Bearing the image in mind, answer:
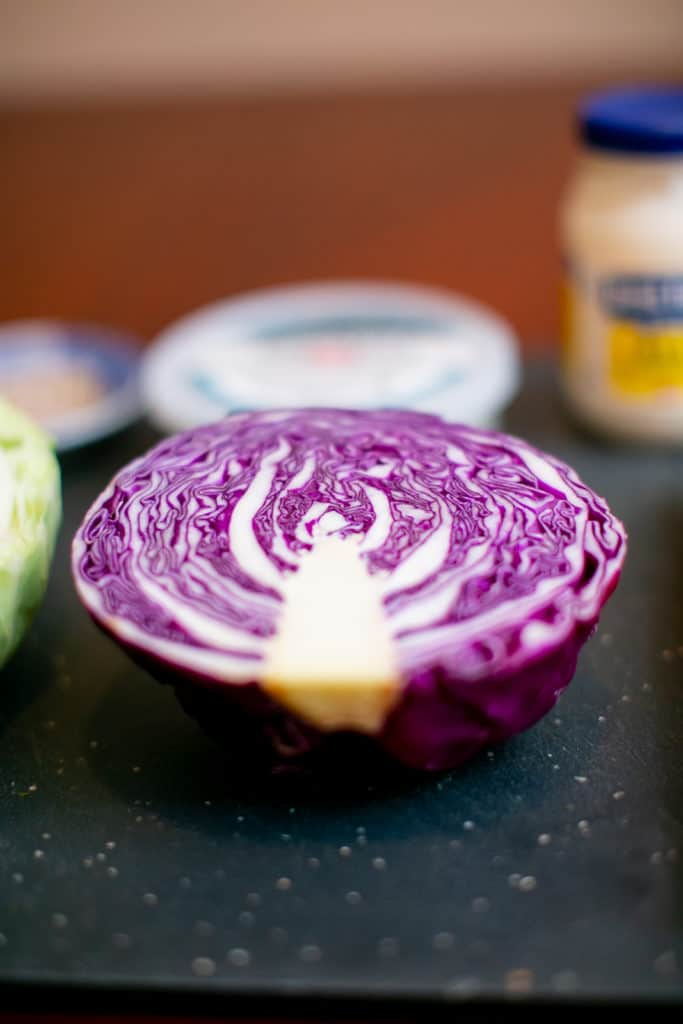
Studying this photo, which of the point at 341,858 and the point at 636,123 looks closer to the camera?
the point at 341,858

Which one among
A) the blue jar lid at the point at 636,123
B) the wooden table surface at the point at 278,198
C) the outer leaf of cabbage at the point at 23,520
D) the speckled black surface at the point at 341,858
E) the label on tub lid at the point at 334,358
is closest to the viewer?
the speckled black surface at the point at 341,858

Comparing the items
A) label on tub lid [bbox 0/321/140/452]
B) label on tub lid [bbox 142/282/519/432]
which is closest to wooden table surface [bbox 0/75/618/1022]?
label on tub lid [bbox 142/282/519/432]

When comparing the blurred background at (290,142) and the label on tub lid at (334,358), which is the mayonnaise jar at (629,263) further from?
the blurred background at (290,142)

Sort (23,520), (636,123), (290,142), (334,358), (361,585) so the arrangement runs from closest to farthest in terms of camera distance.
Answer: (361,585) → (23,520) → (636,123) → (334,358) → (290,142)

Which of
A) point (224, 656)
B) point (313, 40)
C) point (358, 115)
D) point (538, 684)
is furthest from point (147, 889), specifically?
point (313, 40)

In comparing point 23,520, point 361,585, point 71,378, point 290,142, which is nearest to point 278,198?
point 290,142

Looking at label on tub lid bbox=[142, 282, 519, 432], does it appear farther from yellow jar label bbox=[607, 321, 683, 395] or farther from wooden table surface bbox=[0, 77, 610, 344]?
wooden table surface bbox=[0, 77, 610, 344]

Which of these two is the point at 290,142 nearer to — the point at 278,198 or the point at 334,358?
the point at 278,198

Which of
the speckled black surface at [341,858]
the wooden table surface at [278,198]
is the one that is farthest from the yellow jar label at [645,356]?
the wooden table surface at [278,198]
